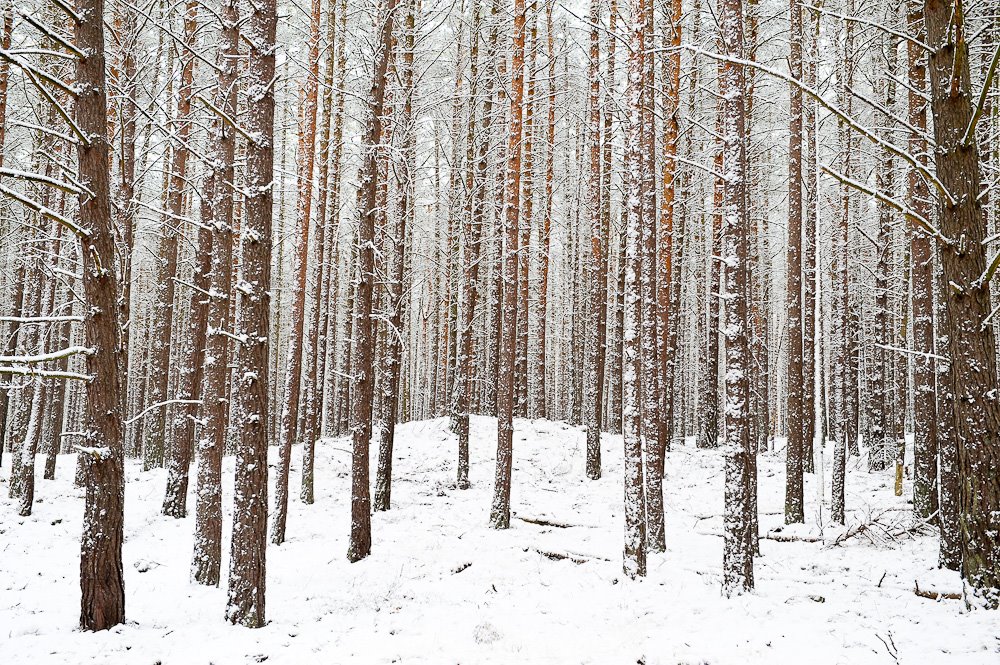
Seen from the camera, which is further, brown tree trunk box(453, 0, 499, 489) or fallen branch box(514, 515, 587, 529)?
brown tree trunk box(453, 0, 499, 489)

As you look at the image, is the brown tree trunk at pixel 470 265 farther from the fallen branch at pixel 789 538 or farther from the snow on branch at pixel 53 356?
the snow on branch at pixel 53 356

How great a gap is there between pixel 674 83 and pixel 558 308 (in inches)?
1002

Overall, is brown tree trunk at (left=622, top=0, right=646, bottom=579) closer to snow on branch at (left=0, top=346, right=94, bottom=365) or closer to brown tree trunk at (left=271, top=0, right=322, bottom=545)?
Answer: brown tree trunk at (left=271, top=0, right=322, bottom=545)

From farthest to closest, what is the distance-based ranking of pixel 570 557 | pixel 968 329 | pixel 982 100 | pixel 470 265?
1. pixel 470 265
2. pixel 570 557
3. pixel 968 329
4. pixel 982 100

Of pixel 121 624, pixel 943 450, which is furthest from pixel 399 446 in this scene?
pixel 943 450

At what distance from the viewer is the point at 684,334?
27.0 metres

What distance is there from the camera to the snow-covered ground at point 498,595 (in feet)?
19.9

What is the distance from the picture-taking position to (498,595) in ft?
26.6

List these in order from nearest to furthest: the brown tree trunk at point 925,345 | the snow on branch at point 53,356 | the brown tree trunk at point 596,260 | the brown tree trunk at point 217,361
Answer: the snow on branch at point 53,356 < the brown tree trunk at point 217,361 < the brown tree trunk at point 925,345 < the brown tree trunk at point 596,260

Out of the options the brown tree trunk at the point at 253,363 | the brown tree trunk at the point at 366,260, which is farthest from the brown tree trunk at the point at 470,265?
the brown tree trunk at the point at 253,363

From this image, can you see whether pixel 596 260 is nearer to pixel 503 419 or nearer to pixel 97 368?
pixel 503 419

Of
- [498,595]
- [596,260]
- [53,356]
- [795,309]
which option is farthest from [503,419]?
[596,260]

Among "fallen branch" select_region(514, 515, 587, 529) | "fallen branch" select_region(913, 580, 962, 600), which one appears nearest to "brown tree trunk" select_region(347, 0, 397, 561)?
"fallen branch" select_region(514, 515, 587, 529)

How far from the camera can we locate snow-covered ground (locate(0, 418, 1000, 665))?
607cm
